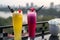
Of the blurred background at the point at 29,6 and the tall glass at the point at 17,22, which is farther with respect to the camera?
the blurred background at the point at 29,6

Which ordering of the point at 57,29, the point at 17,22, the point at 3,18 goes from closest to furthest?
the point at 17,22, the point at 57,29, the point at 3,18

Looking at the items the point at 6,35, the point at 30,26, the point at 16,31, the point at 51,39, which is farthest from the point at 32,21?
the point at 6,35

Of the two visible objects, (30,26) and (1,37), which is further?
(1,37)

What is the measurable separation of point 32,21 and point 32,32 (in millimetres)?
91

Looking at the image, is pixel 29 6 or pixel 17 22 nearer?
pixel 17 22

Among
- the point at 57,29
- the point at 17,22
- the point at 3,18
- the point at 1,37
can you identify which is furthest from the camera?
the point at 3,18

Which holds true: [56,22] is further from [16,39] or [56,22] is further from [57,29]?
[16,39]

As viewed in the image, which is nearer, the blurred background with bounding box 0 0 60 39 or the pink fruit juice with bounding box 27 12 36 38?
the pink fruit juice with bounding box 27 12 36 38

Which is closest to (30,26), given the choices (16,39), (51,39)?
(16,39)

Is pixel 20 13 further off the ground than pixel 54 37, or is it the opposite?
pixel 20 13

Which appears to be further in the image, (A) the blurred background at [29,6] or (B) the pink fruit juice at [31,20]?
(A) the blurred background at [29,6]

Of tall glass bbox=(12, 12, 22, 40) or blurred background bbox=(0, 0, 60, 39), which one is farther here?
blurred background bbox=(0, 0, 60, 39)

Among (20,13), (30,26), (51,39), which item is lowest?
(51,39)

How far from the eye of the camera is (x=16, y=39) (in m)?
1.16
